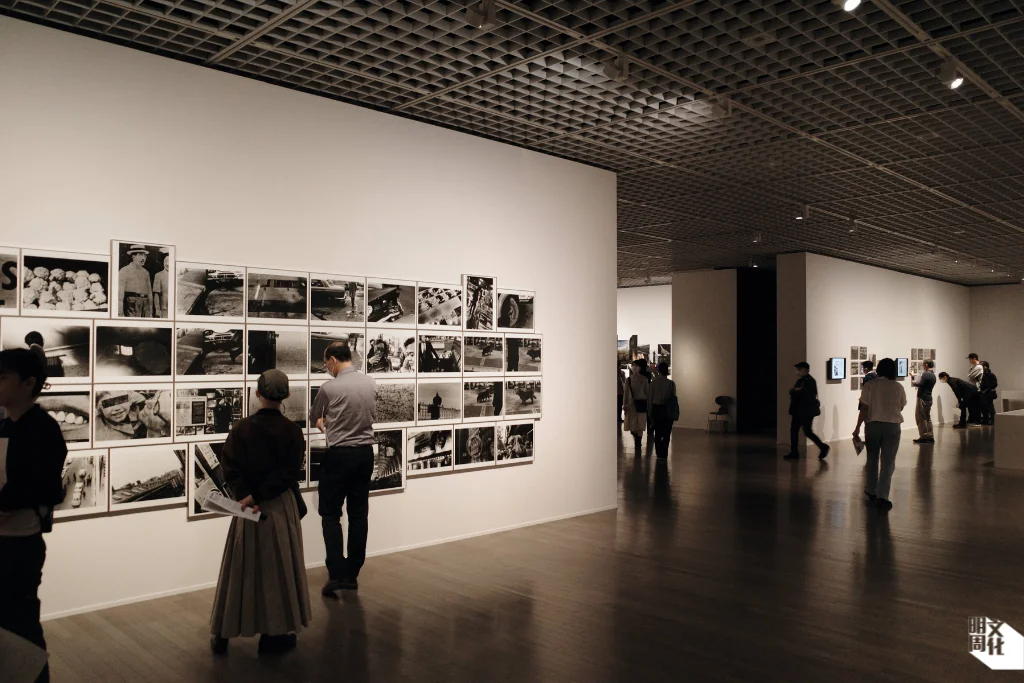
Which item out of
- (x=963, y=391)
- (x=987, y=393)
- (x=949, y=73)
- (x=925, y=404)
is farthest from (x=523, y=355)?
(x=987, y=393)

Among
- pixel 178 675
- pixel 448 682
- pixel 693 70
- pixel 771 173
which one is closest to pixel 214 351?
pixel 178 675

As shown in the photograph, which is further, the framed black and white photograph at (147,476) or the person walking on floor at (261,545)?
the framed black and white photograph at (147,476)

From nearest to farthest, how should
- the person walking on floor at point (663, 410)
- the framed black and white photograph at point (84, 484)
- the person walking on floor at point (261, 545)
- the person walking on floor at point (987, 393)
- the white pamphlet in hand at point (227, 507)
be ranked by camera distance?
the white pamphlet in hand at point (227, 507) < the person walking on floor at point (261, 545) < the framed black and white photograph at point (84, 484) < the person walking on floor at point (663, 410) < the person walking on floor at point (987, 393)

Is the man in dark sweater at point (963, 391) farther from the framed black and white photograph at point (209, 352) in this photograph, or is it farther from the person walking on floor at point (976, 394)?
the framed black and white photograph at point (209, 352)

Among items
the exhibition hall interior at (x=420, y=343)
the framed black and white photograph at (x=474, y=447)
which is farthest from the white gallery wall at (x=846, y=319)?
the framed black and white photograph at (x=474, y=447)

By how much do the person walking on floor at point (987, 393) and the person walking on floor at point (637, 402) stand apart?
10.7 m

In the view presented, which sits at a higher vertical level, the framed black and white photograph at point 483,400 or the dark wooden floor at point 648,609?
the framed black and white photograph at point 483,400

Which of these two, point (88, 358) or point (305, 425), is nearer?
point (88, 358)

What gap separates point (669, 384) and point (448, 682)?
33.2 feet

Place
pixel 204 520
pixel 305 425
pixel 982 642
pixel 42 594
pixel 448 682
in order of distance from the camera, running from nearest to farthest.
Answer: pixel 448 682 → pixel 982 642 → pixel 42 594 → pixel 204 520 → pixel 305 425

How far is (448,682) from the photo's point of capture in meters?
4.04

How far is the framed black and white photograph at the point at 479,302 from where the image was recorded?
7.50m

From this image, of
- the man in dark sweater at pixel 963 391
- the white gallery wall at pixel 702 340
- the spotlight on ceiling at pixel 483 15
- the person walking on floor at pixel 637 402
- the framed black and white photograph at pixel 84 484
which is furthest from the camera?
the man in dark sweater at pixel 963 391

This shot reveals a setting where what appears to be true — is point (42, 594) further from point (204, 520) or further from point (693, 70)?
point (693, 70)
